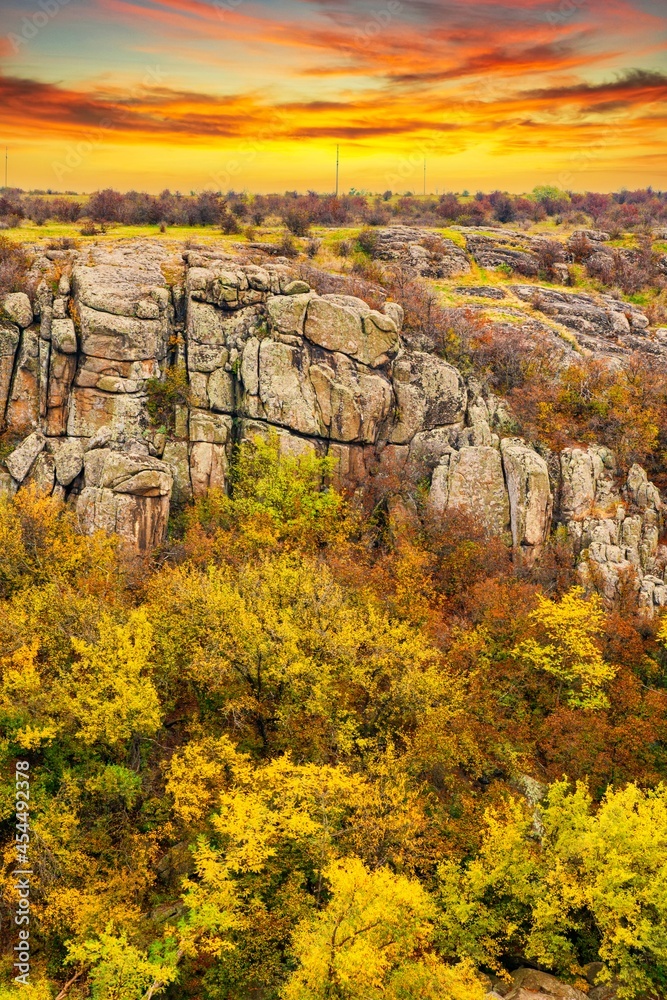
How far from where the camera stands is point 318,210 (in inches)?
3925

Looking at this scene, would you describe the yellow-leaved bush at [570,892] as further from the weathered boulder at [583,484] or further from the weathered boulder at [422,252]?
the weathered boulder at [422,252]

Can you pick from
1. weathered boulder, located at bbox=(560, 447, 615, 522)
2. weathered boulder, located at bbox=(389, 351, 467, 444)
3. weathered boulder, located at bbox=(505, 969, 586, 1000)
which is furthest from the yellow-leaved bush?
weathered boulder, located at bbox=(389, 351, 467, 444)

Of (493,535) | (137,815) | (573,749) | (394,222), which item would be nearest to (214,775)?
(137,815)

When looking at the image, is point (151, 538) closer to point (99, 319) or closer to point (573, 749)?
point (99, 319)

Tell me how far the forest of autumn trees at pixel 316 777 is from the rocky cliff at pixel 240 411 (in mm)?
7992

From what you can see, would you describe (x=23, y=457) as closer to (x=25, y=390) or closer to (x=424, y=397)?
(x=25, y=390)

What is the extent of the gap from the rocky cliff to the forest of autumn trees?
315 inches

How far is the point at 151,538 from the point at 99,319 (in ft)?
59.6

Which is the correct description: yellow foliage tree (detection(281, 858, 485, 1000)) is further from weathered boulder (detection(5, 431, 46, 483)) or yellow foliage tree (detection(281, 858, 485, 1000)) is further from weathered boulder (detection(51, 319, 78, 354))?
weathered boulder (detection(51, 319, 78, 354))

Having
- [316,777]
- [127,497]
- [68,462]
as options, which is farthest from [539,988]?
[68,462]

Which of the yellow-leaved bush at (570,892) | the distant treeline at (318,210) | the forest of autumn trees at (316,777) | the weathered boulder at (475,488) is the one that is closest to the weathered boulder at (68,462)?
the forest of autumn trees at (316,777)

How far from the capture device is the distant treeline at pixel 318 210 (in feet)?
271

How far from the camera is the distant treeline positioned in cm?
8275

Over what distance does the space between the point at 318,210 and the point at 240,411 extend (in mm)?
56172
